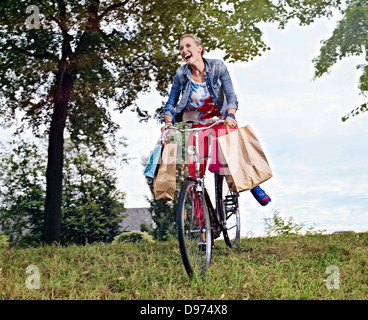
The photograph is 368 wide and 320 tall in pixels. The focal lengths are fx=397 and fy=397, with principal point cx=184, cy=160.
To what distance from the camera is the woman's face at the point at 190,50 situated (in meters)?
4.45

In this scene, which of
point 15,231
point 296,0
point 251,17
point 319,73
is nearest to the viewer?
point 251,17

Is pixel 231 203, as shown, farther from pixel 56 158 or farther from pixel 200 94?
pixel 56 158

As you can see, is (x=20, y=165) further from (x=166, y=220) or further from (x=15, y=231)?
(x=166, y=220)

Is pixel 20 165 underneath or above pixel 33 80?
underneath

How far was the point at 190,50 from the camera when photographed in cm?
448

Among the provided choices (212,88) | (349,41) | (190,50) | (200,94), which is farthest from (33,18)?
(349,41)

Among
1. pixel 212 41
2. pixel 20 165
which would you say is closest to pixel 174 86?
pixel 212 41

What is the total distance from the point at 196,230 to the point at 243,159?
913 millimetres

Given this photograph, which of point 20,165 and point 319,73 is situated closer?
point 20,165

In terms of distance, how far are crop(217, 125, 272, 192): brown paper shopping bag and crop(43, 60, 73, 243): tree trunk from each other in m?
6.43

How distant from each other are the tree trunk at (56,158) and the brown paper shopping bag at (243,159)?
643 centimetres

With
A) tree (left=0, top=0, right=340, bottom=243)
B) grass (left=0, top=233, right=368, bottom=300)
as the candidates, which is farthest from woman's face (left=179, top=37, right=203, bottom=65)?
tree (left=0, top=0, right=340, bottom=243)
